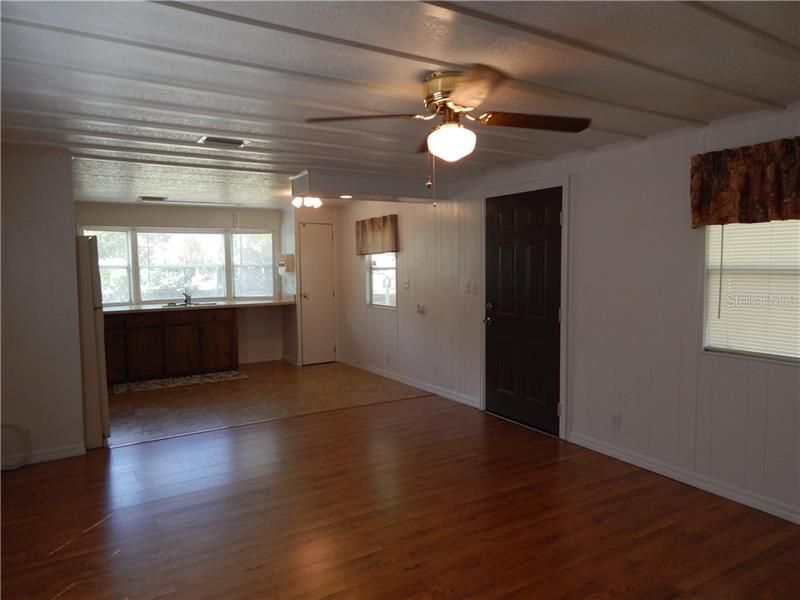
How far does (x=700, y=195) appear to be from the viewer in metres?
3.16

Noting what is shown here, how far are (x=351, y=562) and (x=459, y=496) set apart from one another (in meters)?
0.94

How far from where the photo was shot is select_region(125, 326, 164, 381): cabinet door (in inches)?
257

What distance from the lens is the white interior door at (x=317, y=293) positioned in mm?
7441

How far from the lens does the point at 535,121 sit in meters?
2.27

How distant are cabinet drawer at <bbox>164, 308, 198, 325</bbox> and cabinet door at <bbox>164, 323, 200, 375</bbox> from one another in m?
0.05

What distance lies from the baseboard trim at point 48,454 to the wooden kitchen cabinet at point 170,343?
2631 millimetres

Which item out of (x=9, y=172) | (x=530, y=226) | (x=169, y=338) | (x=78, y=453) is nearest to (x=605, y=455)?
(x=530, y=226)

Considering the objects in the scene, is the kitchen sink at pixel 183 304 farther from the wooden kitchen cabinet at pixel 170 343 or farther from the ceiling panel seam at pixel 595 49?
the ceiling panel seam at pixel 595 49

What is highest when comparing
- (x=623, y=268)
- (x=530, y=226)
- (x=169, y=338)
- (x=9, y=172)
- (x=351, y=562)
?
(x=9, y=172)

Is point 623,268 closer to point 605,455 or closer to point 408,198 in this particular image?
point 605,455

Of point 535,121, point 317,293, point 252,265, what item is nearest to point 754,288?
point 535,121

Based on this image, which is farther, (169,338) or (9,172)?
(169,338)

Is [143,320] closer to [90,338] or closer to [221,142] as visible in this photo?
[90,338]

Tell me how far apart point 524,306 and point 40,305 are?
3.86m
